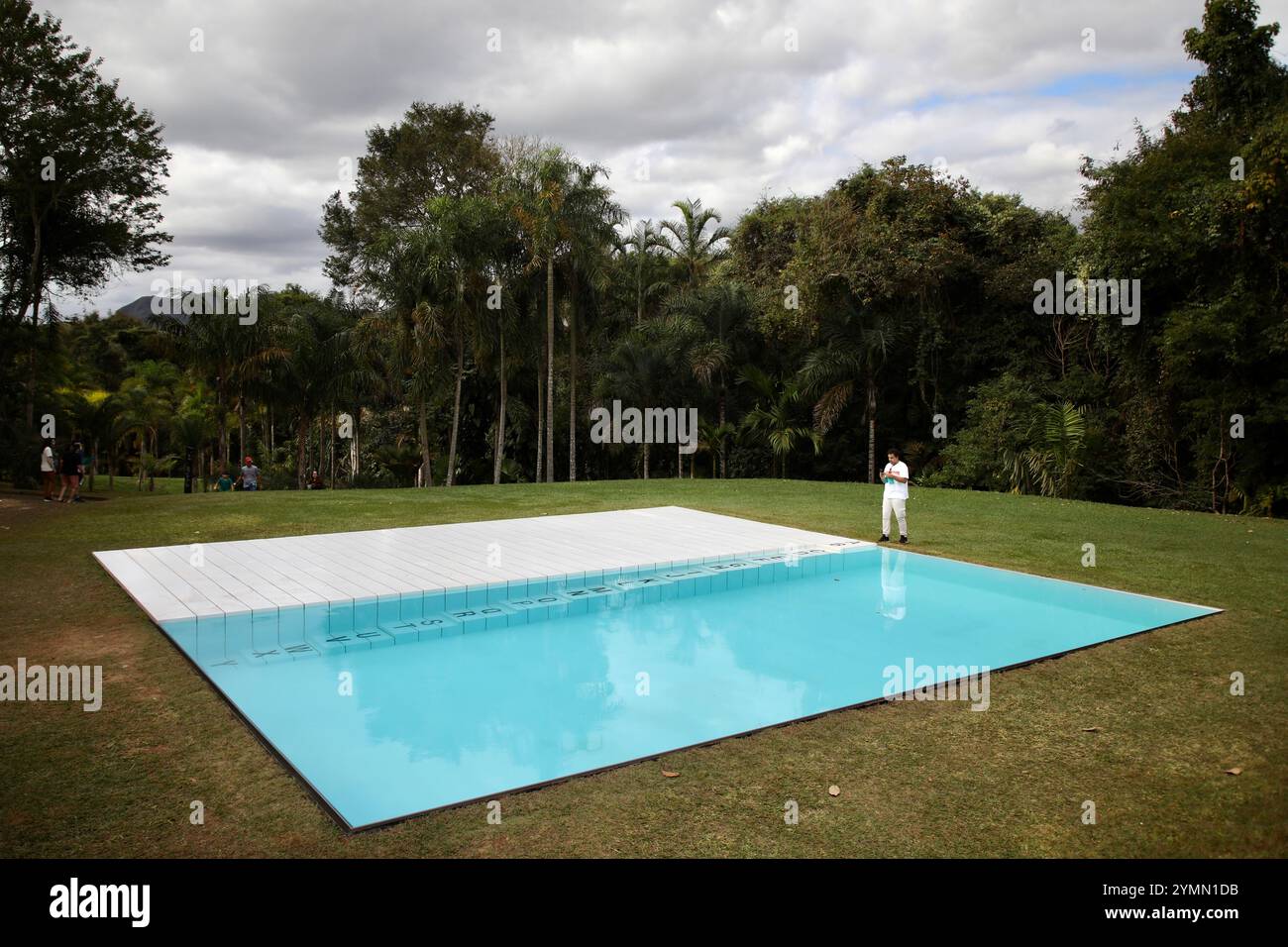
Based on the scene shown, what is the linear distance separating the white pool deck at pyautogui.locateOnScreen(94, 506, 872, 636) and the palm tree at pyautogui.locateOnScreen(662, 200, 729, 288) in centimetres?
1539

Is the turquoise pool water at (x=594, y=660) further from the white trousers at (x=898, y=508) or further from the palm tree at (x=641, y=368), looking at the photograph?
the palm tree at (x=641, y=368)

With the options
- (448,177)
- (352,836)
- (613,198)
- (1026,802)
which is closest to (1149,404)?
(613,198)

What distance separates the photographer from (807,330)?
68.2 ft

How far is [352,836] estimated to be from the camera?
3.57 meters

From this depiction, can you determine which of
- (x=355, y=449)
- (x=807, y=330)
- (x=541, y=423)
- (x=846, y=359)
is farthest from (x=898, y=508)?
(x=355, y=449)

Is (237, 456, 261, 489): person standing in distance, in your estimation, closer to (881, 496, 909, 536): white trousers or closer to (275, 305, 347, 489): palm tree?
(275, 305, 347, 489): palm tree

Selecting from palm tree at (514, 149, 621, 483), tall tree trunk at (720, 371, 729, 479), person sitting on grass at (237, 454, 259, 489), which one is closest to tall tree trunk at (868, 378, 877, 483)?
tall tree trunk at (720, 371, 729, 479)

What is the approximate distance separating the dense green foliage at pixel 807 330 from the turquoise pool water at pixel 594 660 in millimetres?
8623

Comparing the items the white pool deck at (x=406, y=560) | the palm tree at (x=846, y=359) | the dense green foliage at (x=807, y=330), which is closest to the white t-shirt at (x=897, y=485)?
the white pool deck at (x=406, y=560)

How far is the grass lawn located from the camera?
3490mm

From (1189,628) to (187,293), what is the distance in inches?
917

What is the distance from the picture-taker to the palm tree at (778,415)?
21125 mm

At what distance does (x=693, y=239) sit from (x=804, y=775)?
80.5 feet
